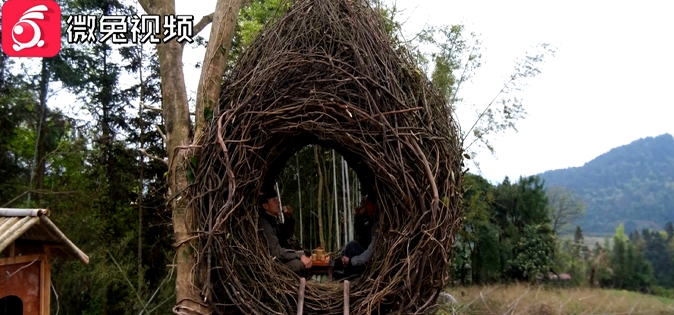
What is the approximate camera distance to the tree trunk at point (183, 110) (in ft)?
9.10

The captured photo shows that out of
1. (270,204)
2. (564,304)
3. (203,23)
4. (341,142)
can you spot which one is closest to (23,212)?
(270,204)

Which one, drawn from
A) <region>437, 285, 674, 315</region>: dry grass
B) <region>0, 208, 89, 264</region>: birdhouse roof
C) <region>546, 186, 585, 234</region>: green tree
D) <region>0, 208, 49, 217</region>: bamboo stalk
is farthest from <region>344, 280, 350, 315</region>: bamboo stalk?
<region>546, 186, 585, 234</region>: green tree

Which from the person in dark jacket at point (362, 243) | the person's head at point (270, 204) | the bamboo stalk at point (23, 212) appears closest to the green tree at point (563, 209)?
the person in dark jacket at point (362, 243)

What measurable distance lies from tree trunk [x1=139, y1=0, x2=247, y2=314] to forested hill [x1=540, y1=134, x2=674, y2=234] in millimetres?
14103

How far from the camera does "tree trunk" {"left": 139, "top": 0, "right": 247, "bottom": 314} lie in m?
2.77

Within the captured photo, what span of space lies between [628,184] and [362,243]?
18.4 m

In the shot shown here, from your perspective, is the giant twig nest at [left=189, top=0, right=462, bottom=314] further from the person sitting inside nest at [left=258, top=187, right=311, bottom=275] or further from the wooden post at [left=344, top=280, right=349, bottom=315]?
the person sitting inside nest at [left=258, top=187, right=311, bottom=275]

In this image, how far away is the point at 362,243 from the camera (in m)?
4.15

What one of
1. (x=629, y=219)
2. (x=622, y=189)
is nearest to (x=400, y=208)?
(x=629, y=219)

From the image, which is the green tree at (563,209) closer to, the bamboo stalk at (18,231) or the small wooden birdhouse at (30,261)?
the small wooden birdhouse at (30,261)

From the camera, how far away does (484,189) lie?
12797 millimetres

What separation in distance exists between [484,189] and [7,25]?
10524mm

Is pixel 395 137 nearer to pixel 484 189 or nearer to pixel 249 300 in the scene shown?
pixel 249 300

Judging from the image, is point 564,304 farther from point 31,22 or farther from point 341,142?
point 31,22
